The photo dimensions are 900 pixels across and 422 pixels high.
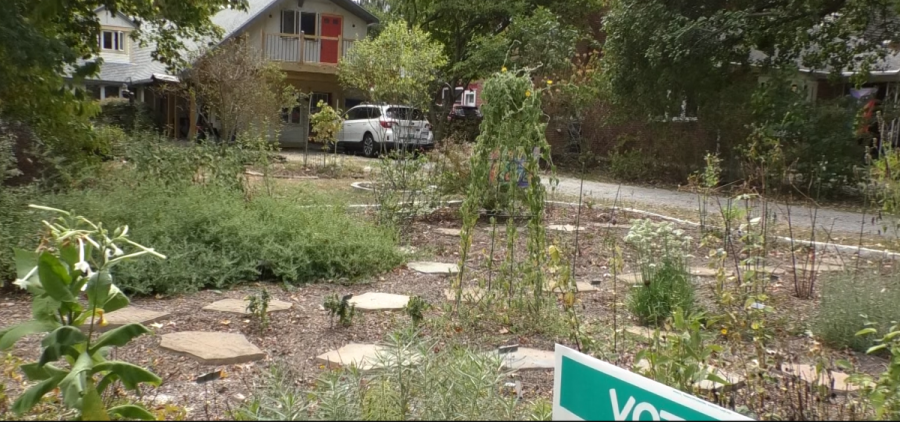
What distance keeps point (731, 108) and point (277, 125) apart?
33.5 feet

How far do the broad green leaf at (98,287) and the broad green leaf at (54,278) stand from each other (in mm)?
75

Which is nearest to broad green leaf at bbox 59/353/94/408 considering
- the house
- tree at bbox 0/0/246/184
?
tree at bbox 0/0/246/184

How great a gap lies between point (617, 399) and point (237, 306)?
3502 millimetres

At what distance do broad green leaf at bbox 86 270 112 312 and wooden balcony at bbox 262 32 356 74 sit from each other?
2369 cm

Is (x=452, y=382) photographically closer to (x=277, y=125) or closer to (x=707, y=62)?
(x=707, y=62)

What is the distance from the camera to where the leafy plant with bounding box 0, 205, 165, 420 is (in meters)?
1.99

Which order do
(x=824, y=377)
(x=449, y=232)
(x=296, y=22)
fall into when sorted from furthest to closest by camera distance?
(x=296, y=22)
(x=449, y=232)
(x=824, y=377)

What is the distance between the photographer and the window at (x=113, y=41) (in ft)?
106

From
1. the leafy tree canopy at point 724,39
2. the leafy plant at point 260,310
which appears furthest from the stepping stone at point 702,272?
the leafy tree canopy at point 724,39

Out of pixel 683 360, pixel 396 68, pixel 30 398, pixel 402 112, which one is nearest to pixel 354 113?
pixel 396 68

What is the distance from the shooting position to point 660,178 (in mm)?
15359

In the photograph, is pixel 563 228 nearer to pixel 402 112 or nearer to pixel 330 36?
pixel 402 112

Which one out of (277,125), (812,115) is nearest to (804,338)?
(812,115)

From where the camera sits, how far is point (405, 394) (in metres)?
2.57
